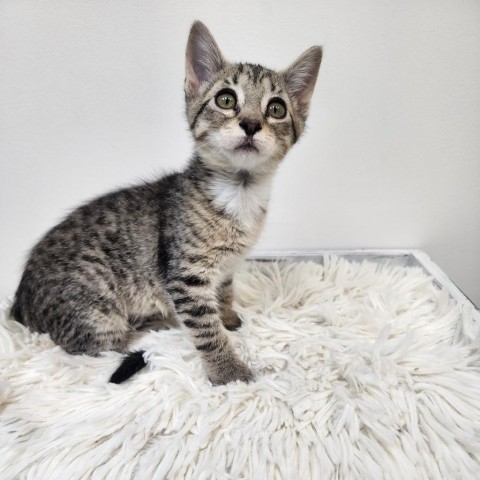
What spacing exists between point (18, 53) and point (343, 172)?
1175 mm

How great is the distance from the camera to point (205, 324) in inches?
35.1

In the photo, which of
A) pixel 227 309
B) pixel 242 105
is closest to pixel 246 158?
pixel 242 105

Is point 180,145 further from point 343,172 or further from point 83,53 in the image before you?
point 343,172

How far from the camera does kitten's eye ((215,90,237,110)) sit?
2.76 ft

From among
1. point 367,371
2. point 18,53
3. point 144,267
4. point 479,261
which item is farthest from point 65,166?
point 479,261

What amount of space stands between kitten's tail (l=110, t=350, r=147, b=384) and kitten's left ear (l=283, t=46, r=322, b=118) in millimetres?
738

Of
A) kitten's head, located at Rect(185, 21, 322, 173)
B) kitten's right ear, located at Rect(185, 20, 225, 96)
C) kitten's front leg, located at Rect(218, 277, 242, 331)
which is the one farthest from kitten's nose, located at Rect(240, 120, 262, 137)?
kitten's front leg, located at Rect(218, 277, 242, 331)

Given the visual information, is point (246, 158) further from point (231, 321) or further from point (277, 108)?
point (231, 321)

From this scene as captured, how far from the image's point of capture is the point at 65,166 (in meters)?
1.36

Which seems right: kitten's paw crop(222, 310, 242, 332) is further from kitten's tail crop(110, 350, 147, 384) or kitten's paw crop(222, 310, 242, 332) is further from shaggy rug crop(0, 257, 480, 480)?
kitten's tail crop(110, 350, 147, 384)

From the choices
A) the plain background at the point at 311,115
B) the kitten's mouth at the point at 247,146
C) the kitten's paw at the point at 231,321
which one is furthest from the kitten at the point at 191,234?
the plain background at the point at 311,115

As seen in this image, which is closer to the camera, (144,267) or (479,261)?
(144,267)

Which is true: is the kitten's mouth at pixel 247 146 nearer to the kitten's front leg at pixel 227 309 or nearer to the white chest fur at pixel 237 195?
the white chest fur at pixel 237 195

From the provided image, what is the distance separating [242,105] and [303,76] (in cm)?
21
